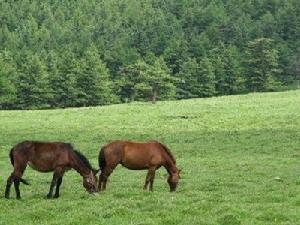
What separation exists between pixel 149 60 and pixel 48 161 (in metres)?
118

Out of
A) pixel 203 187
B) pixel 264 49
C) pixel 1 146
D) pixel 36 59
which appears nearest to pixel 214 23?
pixel 264 49

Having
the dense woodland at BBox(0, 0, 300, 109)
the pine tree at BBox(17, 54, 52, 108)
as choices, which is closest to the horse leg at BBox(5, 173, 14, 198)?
the dense woodland at BBox(0, 0, 300, 109)

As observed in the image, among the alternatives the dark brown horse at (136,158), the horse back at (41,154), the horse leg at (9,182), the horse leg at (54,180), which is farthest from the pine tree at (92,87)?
the horse leg at (9,182)

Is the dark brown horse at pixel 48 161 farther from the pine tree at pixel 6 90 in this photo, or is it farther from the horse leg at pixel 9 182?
the pine tree at pixel 6 90

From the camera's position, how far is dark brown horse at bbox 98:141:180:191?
61.2 feet

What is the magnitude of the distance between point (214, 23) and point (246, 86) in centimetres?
7283

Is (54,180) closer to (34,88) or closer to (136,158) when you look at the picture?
(136,158)

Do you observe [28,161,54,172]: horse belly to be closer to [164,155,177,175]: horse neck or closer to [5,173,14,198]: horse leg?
[5,173,14,198]: horse leg

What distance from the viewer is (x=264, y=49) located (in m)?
116

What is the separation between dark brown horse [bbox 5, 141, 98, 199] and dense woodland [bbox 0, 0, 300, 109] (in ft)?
185

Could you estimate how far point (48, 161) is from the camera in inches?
683

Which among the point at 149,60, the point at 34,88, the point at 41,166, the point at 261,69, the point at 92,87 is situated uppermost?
the point at 149,60

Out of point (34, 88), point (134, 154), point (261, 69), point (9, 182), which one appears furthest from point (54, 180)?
point (261, 69)

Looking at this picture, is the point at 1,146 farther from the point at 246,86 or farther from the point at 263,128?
the point at 246,86
